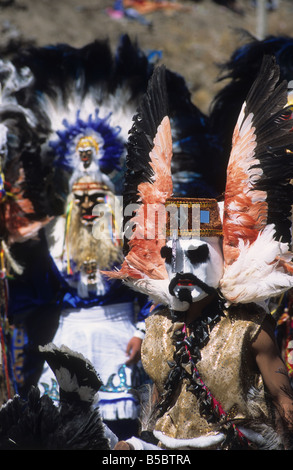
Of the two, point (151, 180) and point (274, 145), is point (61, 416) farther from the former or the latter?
point (274, 145)

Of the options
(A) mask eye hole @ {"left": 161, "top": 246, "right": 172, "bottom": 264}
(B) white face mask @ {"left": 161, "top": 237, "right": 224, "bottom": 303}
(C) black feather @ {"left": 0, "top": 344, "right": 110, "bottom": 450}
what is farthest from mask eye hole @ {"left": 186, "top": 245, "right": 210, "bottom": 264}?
(C) black feather @ {"left": 0, "top": 344, "right": 110, "bottom": 450}

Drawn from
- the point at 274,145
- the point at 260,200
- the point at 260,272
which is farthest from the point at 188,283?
the point at 274,145

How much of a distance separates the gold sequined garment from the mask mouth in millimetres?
125

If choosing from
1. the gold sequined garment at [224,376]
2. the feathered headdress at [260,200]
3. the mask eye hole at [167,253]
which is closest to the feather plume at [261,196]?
the feathered headdress at [260,200]

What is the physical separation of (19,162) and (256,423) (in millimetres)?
2536

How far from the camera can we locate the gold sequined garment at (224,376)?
2318 millimetres

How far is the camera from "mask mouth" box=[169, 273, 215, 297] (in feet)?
7.88

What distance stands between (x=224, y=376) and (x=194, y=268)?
0.41 m

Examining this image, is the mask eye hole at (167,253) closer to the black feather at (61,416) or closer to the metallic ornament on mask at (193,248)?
the metallic ornament on mask at (193,248)

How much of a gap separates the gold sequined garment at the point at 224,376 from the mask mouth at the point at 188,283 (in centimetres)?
12

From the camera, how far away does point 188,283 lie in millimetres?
2414

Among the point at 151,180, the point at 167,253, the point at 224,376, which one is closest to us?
the point at 224,376
